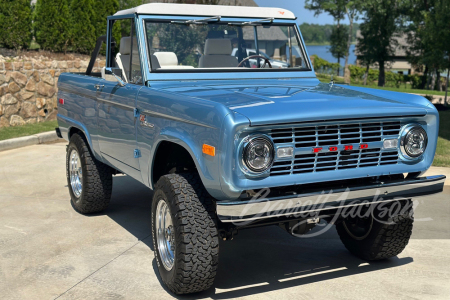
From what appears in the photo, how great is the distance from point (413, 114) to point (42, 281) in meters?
3.05

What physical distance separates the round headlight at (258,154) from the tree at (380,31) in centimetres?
4677

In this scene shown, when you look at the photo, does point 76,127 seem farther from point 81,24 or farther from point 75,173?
point 81,24

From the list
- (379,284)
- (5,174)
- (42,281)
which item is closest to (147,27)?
(42,281)

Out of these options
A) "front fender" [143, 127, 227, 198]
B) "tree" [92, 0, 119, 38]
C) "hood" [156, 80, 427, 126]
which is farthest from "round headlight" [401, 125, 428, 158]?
"tree" [92, 0, 119, 38]

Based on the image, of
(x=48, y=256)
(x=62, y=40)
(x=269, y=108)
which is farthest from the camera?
(x=62, y=40)

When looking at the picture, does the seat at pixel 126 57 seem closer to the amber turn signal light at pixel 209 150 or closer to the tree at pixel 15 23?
the amber turn signal light at pixel 209 150

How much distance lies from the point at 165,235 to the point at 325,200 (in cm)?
132

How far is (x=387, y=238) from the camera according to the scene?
15.5 feet

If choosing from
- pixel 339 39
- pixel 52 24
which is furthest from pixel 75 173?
pixel 339 39

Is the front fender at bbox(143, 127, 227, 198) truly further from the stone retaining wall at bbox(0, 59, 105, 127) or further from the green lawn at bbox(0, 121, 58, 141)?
the stone retaining wall at bbox(0, 59, 105, 127)

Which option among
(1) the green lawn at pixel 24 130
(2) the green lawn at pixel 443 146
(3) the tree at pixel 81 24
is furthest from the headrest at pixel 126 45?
(3) the tree at pixel 81 24

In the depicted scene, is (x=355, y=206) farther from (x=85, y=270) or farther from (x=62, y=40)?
(x=62, y=40)

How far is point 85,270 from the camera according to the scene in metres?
4.73

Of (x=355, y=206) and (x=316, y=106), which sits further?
(x=355, y=206)
